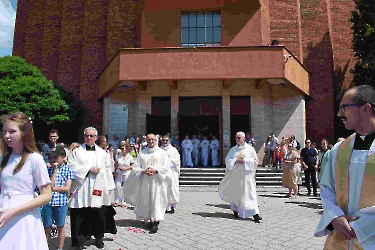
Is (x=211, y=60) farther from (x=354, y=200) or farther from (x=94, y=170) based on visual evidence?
(x=354, y=200)

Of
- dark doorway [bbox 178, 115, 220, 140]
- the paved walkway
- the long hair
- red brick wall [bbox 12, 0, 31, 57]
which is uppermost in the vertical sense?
red brick wall [bbox 12, 0, 31, 57]

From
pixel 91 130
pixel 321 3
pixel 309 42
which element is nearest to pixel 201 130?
pixel 309 42

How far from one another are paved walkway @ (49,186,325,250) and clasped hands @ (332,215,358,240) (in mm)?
3249

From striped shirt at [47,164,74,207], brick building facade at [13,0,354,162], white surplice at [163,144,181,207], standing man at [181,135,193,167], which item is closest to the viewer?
striped shirt at [47,164,74,207]

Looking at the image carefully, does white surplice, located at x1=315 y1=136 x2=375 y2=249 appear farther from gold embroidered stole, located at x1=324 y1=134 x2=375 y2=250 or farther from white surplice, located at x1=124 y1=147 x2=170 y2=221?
white surplice, located at x1=124 y1=147 x2=170 y2=221

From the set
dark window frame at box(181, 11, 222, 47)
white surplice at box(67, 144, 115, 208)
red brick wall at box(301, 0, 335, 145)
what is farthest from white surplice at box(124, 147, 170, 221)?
red brick wall at box(301, 0, 335, 145)

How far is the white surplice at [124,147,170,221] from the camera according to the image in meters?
6.83

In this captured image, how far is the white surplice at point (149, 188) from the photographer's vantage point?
22.4 ft

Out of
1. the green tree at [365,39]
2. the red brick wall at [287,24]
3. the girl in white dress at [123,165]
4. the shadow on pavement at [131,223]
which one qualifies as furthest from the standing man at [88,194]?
the red brick wall at [287,24]

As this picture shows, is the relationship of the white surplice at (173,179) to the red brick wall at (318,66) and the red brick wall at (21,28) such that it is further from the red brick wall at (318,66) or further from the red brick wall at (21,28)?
the red brick wall at (21,28)

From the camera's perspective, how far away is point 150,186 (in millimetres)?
7008

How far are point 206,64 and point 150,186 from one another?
1002 centimetres

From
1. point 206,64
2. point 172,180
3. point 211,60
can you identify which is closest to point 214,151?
point 206,64

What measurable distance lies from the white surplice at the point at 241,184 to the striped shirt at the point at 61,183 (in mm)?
4217
